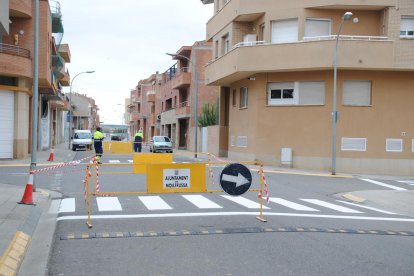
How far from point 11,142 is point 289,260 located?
24.6 metres

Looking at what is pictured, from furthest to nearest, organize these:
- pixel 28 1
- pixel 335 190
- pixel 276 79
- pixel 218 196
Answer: pixel 276 79 < pixel 28 1 < pixel 335 190 < pixel 218 196

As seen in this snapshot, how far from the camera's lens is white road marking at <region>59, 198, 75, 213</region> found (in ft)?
37.8

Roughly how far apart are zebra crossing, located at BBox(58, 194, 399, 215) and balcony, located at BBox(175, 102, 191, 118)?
122 feet

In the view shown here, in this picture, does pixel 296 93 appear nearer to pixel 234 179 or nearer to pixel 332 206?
pixel 332 206

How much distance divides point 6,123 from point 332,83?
18.5 meters

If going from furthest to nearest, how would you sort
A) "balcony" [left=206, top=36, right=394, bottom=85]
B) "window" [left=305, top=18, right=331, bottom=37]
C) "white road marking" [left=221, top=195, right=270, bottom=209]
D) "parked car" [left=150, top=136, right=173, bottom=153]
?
"parked car" [left=150, top=136, right=173, bottom=153] < "window" [left=305, top=18, right=331, bottom=37] < "balcony" [left=206, top=36, right=394, bottom=85] < "white road marking" [left=221, top=195, right=270, bottom=209]

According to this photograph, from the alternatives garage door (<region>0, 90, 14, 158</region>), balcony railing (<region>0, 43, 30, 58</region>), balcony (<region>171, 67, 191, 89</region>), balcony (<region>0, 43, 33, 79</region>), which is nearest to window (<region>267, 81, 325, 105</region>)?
balcony (<region>0, 43, 33, 79</region>)

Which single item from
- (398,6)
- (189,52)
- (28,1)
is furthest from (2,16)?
(189,52)

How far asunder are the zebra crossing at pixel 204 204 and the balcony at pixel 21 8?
16.7 meters

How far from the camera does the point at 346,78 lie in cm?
2872

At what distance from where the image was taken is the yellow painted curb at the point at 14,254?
6156mm

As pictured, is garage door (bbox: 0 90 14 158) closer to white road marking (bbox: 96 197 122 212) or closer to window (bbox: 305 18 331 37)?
white road marking (bbox: 96 197 122 212)

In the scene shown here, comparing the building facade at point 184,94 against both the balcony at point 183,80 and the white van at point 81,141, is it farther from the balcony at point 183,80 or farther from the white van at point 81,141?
the white van at point 81,141

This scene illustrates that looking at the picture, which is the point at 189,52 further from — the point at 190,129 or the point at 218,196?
the point at 218,196
